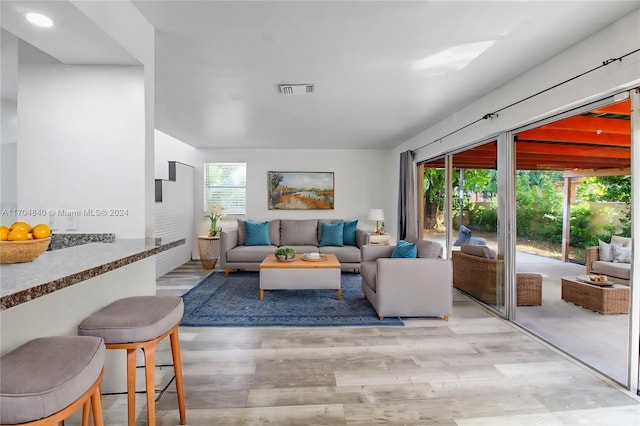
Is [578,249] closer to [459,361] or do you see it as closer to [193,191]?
[459,361]

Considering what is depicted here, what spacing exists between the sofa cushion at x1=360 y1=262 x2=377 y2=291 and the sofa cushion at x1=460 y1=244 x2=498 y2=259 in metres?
1.27

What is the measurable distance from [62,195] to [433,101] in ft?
11.7

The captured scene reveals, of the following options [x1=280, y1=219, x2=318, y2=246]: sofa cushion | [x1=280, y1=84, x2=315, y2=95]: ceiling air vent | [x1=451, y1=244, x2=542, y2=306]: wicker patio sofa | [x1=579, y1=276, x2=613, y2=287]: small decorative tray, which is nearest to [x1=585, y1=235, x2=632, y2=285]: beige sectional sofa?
[x1=579, y1=276, x2=613, y2=287]: small decorative tray

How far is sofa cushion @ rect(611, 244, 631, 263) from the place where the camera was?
6.80 ft

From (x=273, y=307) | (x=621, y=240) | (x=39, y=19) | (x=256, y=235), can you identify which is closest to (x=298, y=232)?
(x=256, y=235)

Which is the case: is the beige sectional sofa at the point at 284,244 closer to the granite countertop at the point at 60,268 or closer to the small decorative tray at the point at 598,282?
the small decorative tray at the point at 598,282

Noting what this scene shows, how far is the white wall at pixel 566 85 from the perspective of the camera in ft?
6.35

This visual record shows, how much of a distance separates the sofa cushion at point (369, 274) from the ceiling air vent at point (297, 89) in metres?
2.05

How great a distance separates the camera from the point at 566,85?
7.73 feet

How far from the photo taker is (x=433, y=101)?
3.52 metres

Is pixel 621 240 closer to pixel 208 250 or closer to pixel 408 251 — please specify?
pixel 408 251

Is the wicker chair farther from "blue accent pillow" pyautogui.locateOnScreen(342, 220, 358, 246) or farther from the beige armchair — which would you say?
"blue accent pillow" pyautogui.locateOnScreen(342, 220, 358, 246)

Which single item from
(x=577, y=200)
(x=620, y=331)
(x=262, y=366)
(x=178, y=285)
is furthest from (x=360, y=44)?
(x=178, y=285)

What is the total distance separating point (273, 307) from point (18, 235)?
261 cm
